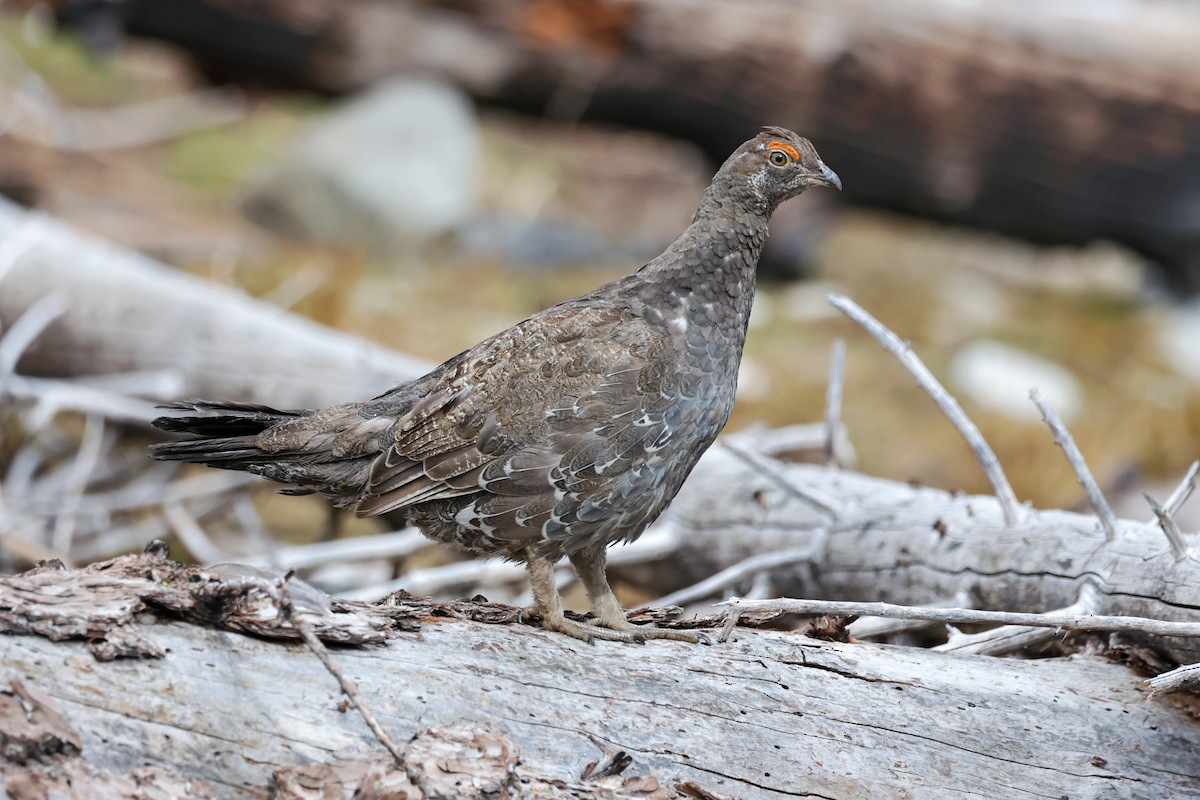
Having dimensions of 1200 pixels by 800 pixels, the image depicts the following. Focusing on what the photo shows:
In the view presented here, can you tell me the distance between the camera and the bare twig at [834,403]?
470cm

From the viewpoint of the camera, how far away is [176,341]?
6.18 meters

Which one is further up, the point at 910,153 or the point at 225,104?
the point at 910,153

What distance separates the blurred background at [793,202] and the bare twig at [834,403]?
9.07 ft

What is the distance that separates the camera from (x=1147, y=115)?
9.27 m

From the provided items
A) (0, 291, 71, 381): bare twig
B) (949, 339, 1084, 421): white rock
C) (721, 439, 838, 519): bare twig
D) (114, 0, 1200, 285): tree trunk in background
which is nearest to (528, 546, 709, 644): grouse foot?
(721, 439, 838, 519): bare twig

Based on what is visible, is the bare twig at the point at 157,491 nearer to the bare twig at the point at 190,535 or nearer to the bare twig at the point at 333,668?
the bare twig at the point at 190,535

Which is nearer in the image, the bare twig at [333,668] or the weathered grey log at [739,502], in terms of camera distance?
the bare twig at [333,668]

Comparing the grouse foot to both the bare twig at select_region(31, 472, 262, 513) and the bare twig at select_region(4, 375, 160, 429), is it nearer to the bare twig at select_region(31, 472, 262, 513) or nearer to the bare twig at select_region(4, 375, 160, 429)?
the bare twig at select_region(31, 472, 262, 513)

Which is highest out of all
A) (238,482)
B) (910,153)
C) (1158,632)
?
(910,153)

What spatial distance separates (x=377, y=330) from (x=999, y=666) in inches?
233

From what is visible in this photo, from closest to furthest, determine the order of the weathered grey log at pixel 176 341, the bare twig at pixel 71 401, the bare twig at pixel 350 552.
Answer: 1. the bare twig at pixel 350 552
2. the bare twig at pixel 71 401
3. the weathered grey log at pixel 176 341

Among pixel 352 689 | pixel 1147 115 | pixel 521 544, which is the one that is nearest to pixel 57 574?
pixel 352 689

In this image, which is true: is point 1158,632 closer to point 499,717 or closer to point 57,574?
point 499,717

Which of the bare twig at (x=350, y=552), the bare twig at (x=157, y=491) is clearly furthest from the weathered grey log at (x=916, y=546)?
the bare twig at (x=157, y=491)
